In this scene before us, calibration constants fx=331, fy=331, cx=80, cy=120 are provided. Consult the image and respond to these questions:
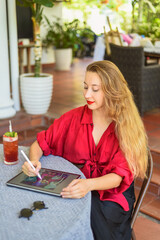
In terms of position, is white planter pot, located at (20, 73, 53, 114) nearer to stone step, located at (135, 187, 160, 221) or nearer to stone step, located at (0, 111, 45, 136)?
stone step, located at (0, 111, 45, 136)

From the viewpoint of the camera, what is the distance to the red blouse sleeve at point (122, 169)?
1.42 m

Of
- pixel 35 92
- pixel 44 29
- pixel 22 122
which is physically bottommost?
pixel 22 122

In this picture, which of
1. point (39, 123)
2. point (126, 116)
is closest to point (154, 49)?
point (39, 123)

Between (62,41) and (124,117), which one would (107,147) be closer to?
(124,117)

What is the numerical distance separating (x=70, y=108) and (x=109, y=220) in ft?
9.35

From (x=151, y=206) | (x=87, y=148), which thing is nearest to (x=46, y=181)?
(x=87, y=148)

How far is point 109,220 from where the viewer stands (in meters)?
1.45

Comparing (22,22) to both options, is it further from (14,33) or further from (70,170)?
(70,170)

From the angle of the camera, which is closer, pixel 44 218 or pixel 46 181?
pixel 44 218

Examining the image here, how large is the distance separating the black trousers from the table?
26cm

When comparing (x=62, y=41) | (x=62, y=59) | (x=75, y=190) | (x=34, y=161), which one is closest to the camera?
(x=75, y=190)

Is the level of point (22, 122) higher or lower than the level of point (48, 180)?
lower

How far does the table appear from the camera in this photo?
38.4 inches

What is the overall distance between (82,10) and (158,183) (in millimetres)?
9214
